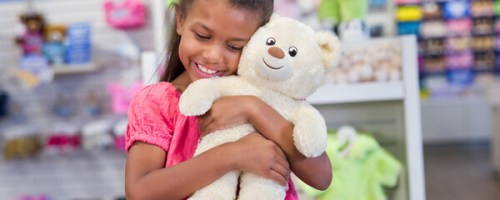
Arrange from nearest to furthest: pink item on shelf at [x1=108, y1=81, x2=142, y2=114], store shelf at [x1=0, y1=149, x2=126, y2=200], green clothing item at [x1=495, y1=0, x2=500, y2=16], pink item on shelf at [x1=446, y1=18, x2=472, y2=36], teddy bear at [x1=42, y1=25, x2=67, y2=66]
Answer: pink item on shelf at [x1=108, y1=81, x2=142, y2=114], teddy bear at [x1=42, y1=25, x2=67, y2=66], store shelf at [x1=0, y1=149, x2=126, y2=200], green clothing item at [x1=495, y1=0, x2=500, y2=16], pink item on shelf at [x1=446, y1=18, x2=472, y2=36]

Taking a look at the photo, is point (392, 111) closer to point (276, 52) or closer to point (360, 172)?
point (360, 172)

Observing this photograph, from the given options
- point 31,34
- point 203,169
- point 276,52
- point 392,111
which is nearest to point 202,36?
point 276,52

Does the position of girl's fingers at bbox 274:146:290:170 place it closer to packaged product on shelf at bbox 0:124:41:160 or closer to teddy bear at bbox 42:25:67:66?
teddy bear at bbox 42:25:67:66

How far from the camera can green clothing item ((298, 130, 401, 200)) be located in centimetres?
231

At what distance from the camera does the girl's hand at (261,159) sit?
0.99m

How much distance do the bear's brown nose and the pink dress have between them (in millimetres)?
208

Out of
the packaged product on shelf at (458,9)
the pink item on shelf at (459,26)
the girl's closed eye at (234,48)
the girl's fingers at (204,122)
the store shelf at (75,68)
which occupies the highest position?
the girl's closed eye at (234,48)

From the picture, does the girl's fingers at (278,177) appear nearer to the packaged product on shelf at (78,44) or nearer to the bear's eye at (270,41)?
the bear's eye at (270,41)

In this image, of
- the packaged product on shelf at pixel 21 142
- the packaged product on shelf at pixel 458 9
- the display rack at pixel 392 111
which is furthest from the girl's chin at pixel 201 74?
the packaged product on shelf at pixel 458 9

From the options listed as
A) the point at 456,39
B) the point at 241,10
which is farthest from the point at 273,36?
the point at 456,39

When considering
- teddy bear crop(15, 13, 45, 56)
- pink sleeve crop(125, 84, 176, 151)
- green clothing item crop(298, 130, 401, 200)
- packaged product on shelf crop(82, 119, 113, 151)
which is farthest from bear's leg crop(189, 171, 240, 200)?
teddy bear crop(15, 13, 45, 56)

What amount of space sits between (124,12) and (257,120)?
2.81 meters

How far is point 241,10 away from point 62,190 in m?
3.37

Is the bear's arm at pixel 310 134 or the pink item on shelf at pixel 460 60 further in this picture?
the pink item on shelf at pixel 460 60
